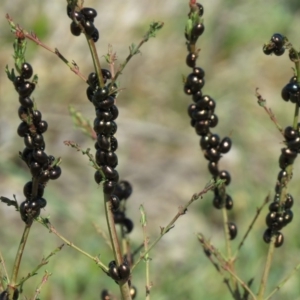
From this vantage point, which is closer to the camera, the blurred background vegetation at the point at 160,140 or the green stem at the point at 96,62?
the green stem at the point at 96,62

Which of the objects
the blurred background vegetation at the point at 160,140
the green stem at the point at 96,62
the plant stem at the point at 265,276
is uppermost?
the blurred background vegetation at the point at 160,140

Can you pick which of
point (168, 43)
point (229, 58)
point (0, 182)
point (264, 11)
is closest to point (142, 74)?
point (168, 43)

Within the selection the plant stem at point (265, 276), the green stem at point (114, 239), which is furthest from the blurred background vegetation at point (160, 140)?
the green stem at point (114, 239)

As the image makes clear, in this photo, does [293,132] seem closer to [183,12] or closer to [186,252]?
[186,252]

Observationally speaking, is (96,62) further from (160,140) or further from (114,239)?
(160,140)

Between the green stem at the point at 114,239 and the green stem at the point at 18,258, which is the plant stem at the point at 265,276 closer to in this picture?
the green stem at the point at 114,239

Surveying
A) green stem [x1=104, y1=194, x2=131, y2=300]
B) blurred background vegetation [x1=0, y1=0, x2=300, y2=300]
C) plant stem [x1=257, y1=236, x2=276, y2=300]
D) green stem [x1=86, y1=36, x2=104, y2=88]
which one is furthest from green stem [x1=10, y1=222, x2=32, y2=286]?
blurred background vegetation [x1=0, y1=0, x2=300, y2=300]

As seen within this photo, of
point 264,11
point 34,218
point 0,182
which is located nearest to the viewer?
point 34,218

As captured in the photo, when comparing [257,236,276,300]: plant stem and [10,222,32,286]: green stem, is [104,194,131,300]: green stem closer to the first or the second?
[10,222,32,286]: green stem

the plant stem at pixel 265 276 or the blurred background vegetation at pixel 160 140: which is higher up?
the blurred background vegetation at pixel 160 140
